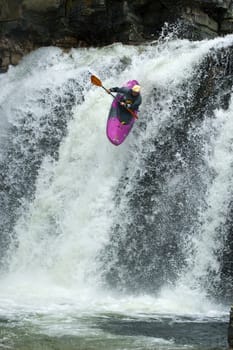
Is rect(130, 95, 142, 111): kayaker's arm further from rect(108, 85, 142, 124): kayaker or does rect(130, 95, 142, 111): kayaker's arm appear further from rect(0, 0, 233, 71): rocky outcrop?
rect(0, 0, 233, 71): rocky outcrop

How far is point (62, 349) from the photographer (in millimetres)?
5543

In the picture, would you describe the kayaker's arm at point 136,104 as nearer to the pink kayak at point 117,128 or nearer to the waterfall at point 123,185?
the pink kayak at point 117,128

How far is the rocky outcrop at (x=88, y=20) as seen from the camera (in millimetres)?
13734

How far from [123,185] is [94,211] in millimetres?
570

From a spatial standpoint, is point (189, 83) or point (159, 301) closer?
point (159, 301)

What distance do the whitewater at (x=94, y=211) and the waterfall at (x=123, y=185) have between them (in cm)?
2

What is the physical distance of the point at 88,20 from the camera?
13945mm

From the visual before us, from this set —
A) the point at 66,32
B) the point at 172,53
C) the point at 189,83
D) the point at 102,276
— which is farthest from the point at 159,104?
the point at 66,32

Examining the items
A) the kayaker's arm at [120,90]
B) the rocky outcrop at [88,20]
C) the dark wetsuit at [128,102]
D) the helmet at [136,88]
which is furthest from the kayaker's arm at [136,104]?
the rocky outcrop at [88,20]

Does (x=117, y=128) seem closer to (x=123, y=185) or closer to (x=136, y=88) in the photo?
(x=136, y=88)

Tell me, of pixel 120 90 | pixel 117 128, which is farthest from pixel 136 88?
pixel 117 128

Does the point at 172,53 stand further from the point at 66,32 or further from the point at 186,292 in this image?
the point at 186,292

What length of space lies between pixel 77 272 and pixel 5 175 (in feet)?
9.68

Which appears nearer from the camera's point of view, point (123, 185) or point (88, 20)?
point (123, 185)
